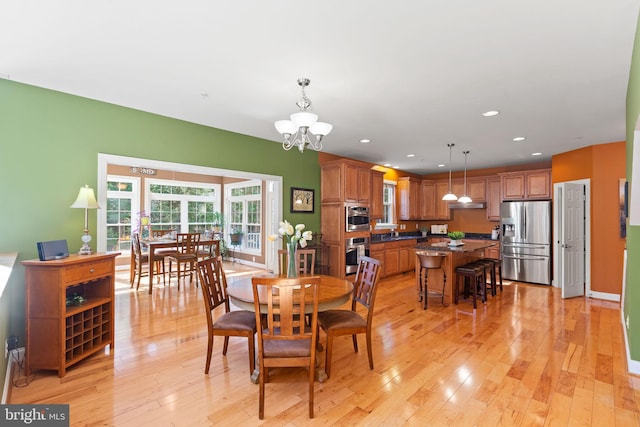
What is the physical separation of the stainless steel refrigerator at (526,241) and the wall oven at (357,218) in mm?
3008

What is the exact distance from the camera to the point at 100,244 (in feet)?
11.2

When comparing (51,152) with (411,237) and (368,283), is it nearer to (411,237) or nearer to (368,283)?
(368,283)

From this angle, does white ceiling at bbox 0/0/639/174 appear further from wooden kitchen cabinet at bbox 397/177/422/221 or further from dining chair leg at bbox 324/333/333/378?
wooden kitchen cabinet at bbox 397/177/422/221

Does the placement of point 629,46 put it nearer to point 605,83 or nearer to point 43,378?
point 605,83

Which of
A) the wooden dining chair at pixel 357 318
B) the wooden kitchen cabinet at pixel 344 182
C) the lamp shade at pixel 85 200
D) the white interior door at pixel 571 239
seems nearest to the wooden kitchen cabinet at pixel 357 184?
the wooden kitchen cabinet at pixel 344 182

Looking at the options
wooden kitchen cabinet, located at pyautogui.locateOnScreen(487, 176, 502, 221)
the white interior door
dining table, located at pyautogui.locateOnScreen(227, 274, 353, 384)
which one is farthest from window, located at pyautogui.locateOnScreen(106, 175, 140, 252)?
the white interior door

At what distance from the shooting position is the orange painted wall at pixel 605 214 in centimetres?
491

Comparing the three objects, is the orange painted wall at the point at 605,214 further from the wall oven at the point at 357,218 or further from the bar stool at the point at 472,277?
the wall oven at the point at 357,218

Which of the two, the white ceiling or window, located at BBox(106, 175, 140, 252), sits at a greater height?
the white ceiling

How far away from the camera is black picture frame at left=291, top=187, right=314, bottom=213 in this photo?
17.9ft

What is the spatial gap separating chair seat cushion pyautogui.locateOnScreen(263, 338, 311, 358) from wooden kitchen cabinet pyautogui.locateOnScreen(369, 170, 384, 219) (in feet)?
14.5

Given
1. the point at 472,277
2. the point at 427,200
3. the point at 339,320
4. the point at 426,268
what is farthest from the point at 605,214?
the point at 339,320

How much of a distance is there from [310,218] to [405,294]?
2153 millimetres

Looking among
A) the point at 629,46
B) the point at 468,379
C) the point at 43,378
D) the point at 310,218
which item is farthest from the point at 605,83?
the point at 43,378
